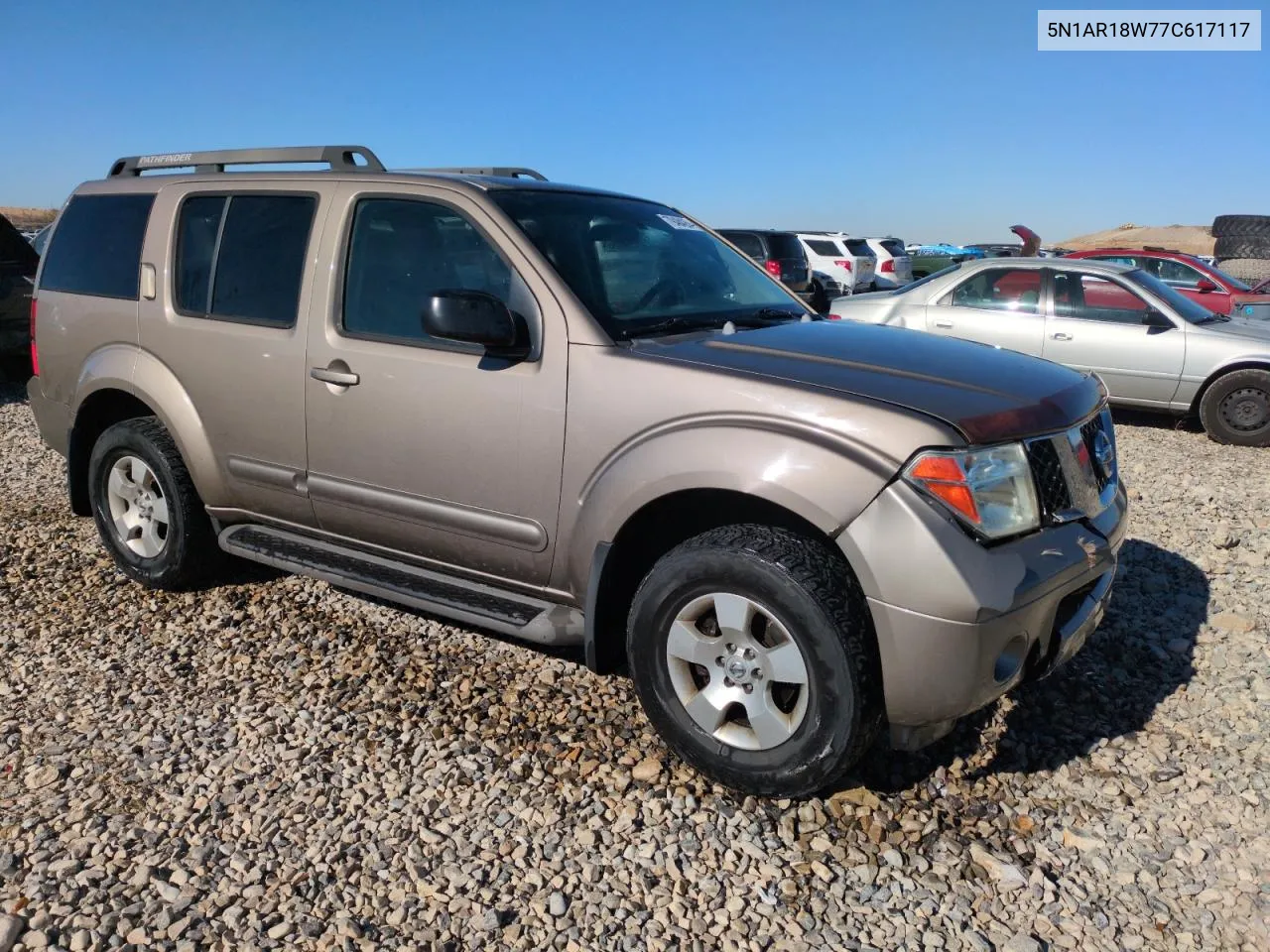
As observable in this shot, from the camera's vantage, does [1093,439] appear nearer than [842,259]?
Yes

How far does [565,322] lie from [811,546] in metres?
1.10

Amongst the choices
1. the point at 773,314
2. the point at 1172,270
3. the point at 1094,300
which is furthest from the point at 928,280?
the point at 1172,270

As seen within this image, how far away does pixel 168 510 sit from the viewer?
4.34m

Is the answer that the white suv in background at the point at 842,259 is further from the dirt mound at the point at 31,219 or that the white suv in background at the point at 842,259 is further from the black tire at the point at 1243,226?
the dirt mound at the point at 31,219

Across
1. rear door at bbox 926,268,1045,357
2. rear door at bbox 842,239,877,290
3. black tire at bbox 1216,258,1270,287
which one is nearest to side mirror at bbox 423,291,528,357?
rear door at bbox 926,268,1045,357

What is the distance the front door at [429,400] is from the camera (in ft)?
10.5

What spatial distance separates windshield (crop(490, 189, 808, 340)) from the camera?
11.0 feet

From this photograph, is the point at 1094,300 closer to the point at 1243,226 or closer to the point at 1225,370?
the point at 1225,370

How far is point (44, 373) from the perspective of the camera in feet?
15.6

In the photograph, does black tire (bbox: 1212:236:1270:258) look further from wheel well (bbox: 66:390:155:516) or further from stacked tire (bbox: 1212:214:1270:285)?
wheel well (bbox: 66:390:155:516)

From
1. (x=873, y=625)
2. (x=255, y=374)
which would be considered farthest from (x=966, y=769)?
(x=255, y=374)

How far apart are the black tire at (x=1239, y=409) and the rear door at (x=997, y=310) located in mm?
1472

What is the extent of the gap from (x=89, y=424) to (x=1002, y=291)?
25.4 feet

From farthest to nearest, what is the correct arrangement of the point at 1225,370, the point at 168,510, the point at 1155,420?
the point at 1155,420, the point at 1225,370, the point at 168,510
